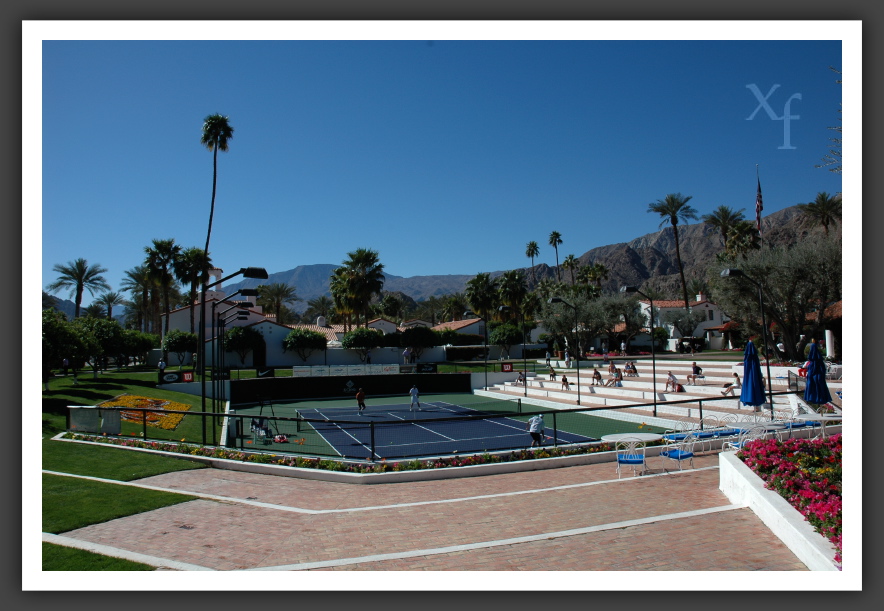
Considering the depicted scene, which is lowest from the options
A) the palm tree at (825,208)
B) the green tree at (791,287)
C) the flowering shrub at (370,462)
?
the flowering shrub at (370,462)

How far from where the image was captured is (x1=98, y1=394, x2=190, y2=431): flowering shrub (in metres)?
22.3

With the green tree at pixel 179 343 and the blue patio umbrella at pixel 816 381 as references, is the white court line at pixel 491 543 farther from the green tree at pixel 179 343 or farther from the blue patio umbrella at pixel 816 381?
the green tree at pixel 179 343

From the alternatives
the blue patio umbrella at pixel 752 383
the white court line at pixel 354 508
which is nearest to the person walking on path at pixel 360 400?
the blue patio umbrella at pixel 752 383

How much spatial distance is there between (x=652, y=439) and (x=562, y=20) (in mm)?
12632

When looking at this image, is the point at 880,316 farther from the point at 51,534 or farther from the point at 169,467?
the point at 169,467

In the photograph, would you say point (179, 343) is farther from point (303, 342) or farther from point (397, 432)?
point (397, 432)

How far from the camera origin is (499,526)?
8.80m

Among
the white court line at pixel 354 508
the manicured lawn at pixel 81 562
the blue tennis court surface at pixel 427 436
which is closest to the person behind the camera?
the manicured lawn at pixel 81 562

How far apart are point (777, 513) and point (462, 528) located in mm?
4312

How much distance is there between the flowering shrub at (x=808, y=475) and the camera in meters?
6.51

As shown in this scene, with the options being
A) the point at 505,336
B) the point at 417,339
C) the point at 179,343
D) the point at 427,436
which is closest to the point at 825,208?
the point at 505,336

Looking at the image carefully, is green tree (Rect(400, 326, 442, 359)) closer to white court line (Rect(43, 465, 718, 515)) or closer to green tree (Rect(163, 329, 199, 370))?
green tree (Rect(163, 329, 199, 370))

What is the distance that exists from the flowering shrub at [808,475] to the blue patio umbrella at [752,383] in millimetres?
7146

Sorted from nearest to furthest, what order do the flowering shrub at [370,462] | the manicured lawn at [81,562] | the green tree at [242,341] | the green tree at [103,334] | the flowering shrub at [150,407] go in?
the manicured lawn at [81,562], the flowering shrub at [370,462], the flowering shrub at [150,407], the green tree at [103,334], the green tree at [242,341]
